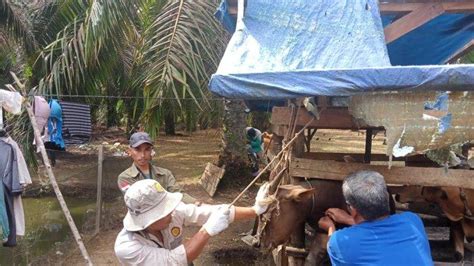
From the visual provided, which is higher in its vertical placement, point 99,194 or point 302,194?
point 302,194

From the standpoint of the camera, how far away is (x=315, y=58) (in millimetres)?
3631

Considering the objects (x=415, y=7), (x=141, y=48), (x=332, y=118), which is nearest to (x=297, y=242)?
(x=332, y=118)

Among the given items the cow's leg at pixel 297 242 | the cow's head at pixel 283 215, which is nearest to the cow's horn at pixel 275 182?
the cow's head at pixel 283 215

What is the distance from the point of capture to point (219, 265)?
228 inches

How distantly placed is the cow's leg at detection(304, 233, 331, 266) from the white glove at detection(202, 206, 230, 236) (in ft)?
3.62

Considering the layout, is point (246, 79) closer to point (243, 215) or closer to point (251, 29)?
point (243, 215)

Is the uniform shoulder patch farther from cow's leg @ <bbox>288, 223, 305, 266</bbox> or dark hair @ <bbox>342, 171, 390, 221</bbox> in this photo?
cow's leg @ <bbox>288, 223, 305, 266</bbox>

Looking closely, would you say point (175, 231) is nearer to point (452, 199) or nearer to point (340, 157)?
point (452, 199)

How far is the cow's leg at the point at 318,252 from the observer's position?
3496mm

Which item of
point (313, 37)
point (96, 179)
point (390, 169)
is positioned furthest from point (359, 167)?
point (96, 179)

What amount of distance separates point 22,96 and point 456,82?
3090 millimetres

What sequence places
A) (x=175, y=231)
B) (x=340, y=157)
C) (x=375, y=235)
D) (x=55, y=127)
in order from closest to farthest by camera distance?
1. (x=375, y=235)
2. (x=175, y=231)
3. (x=340, y=157)
4. (x=55, y=127)

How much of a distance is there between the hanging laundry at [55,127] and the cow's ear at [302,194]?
4326 millimetres

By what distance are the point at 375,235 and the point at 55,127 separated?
218 inches
